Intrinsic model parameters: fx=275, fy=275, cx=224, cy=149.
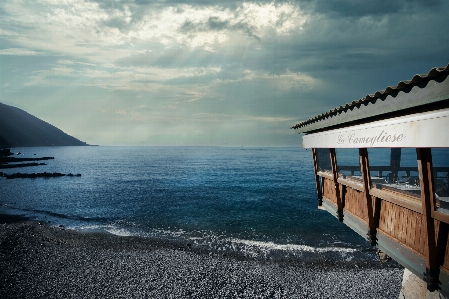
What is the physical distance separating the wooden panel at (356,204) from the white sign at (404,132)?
1.65 metres

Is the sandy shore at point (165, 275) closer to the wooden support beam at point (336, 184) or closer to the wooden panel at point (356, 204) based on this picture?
the wooden support beam at point (336, 184)

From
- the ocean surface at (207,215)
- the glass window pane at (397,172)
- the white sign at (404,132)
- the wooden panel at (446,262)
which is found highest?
the white sign at (404,132)

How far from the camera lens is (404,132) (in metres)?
4.68

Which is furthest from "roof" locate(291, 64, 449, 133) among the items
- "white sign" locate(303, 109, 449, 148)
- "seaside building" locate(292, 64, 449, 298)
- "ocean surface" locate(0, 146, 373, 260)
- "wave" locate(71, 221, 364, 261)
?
"ocean surface" locate(0, 146, 373, 260)

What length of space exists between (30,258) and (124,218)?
45.5 feet

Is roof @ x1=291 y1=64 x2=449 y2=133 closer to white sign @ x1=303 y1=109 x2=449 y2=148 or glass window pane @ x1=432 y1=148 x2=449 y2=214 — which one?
white sign @ x1=303 y1=109 x2=449 y2=148

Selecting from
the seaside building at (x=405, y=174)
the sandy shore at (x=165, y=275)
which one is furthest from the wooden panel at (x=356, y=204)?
the sandy shore at (x=165, y=275)

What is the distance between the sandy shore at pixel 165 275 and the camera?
49.3 feet

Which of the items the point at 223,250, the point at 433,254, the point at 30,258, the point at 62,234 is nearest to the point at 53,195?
the point at 62,234

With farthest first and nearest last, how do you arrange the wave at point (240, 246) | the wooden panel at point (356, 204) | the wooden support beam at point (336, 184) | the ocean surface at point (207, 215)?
the ocean surface at point (207, 215) < the wave at point (240, 246) < the wooden support beam at point (336, 184) < the wooden panel at point (356, 204)

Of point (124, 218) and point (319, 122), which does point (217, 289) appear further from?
point (124, 218)

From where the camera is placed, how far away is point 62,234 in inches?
1014

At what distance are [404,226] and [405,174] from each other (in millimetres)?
3297

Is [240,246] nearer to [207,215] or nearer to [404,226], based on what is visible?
[207,215]
